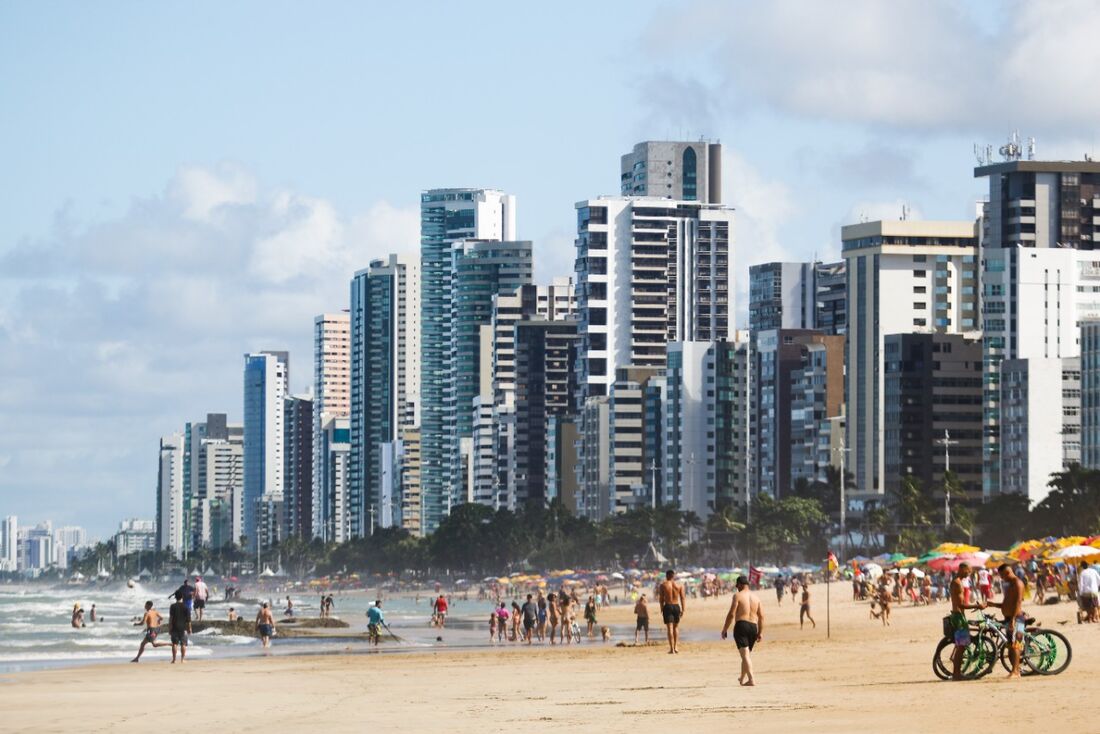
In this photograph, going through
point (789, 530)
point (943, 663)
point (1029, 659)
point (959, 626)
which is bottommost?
point (789, 530)

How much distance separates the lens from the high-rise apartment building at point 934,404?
192 metres

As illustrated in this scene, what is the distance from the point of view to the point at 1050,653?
31.7m

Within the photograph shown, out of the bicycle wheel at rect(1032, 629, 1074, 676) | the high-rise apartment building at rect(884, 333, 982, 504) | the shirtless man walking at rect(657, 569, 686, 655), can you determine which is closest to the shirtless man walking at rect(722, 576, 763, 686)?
the bicycle wheel at rect(1032, 629, 1074, 676)

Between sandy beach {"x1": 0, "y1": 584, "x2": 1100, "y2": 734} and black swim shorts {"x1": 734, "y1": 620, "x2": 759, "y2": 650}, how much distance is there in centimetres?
86

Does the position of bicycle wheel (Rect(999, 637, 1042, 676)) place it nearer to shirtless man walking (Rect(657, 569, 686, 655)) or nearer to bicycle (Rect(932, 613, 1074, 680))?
bicycle (Rect(932, 613, 1074, 680))

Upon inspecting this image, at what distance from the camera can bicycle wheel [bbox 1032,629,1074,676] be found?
104 ft

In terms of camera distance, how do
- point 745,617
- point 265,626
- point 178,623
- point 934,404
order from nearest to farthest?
point 745,617
point 178,623
point 265,626
point 934,404

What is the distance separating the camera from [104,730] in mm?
29547

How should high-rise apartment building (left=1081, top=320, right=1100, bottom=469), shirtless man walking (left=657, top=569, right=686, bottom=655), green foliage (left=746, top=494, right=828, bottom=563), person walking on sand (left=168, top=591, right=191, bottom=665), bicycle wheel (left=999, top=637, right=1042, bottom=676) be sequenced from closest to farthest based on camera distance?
bicycle wheel (left=999, top=637, right=1042, bottom=676) → shirtless man walking (left=657, top=569, right=686, bottom=655) → person walking on sand (left=168, top=591, right=191, bottom=665) → high-rise apartment building (left=1081, top=320, right=1100, bottom=469) → green foliage (left=746, top=494, right=828, bottom=563)

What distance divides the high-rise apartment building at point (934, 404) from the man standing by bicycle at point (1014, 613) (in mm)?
162911

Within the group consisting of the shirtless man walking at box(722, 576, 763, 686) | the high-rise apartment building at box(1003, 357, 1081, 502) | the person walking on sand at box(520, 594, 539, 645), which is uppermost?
the high-rise apartment building at box(1003, 357, 1081, 502)

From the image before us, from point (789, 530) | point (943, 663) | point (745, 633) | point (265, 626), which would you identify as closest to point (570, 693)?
point (745, 633)

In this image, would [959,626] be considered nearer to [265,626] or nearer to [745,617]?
[745,617]

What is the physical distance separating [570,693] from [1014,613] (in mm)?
8143
